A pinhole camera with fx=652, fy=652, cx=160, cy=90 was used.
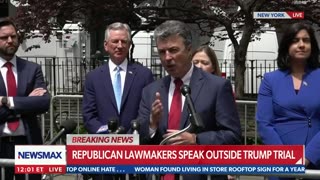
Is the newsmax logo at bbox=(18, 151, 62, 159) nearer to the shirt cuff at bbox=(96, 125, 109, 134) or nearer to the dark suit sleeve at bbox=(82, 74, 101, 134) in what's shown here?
the shirt cuff at bbox=(96, 125, 109, 134)

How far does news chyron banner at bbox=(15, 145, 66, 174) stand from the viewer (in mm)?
3861

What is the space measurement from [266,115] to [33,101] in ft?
6.61

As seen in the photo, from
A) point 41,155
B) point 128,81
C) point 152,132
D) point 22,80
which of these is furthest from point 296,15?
point 41,155

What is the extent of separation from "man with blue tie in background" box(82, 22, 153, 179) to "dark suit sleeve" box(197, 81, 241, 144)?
1.54 meters

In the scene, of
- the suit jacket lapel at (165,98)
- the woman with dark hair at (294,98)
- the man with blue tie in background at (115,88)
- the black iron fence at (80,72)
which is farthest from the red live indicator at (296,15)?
the suit jacket lapel at (165,98)

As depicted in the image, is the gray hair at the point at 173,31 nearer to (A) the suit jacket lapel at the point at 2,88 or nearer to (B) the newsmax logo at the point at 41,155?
(B) the newsmax logo at the point at 41,155

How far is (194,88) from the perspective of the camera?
4.26 metres

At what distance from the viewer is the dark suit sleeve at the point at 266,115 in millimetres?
4875

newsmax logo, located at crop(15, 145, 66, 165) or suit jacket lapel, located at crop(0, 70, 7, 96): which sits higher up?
suit jacket lapel, located at crop(0, 70, 7, 96)

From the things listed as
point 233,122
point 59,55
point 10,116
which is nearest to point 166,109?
point 233,122

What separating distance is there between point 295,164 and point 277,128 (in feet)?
4.05

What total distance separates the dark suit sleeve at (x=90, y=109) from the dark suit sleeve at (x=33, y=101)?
352 millimetres

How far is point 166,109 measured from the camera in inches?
169

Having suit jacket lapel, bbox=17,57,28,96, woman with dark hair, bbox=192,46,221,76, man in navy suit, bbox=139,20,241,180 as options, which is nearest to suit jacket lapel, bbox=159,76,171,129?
man in navy suit, bbox=139,20,241,180
